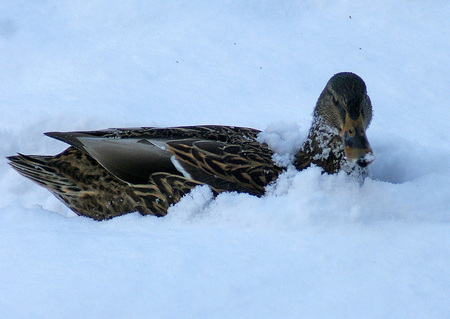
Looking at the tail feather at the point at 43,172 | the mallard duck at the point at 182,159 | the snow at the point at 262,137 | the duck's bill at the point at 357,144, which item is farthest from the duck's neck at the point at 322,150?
the tail feather at the point at 43,172

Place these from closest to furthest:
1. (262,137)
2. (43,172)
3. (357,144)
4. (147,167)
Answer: (357,144) < (147,167) < (262,137) < (43,172)

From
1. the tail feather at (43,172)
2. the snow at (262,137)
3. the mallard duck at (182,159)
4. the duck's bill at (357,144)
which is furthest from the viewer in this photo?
the tail feather at (43,172)

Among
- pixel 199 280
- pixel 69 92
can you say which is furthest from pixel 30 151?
pixel 199 280

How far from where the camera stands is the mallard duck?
3.34 metres

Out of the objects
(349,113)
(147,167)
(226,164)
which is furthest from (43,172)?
(349,113)

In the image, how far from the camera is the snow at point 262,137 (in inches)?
92.2

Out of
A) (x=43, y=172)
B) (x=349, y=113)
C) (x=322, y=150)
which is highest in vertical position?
(x=349, y=113)

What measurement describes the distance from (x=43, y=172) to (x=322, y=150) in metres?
1.74

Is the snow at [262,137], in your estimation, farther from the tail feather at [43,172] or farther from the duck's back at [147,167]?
the tail feather at [43,172]

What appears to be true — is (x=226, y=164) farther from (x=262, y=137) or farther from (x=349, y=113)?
(x=349, y=113)

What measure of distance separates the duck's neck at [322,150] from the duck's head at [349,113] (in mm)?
49

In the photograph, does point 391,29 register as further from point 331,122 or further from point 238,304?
point 238,304

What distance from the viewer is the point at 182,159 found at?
3457mm

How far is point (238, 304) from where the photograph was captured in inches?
90.0
